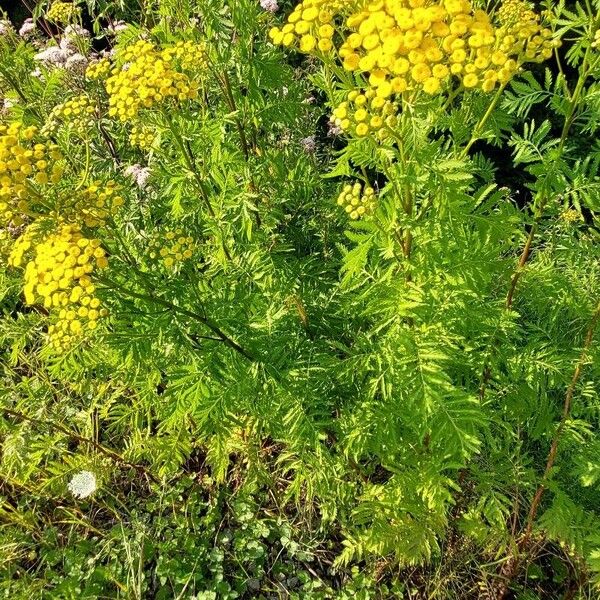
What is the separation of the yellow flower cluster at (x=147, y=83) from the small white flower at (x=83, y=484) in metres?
2.39

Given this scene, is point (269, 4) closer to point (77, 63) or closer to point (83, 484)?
point (77, 63)

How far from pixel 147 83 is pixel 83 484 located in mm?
2623

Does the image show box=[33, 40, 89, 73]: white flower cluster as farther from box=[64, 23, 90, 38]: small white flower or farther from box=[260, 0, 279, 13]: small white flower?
box=[260, 0, 279, 13]: small white flower

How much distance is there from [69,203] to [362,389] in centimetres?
176

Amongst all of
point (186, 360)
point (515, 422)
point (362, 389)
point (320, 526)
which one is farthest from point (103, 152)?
point (515, 422)

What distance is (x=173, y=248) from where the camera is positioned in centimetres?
250

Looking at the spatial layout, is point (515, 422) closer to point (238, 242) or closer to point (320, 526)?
point (320, 526)

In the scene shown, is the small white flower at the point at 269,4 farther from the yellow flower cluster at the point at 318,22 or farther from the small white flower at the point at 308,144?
the yellow flower cluster at the point at 318,22

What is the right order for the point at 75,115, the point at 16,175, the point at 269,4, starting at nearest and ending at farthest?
the point at 16,175 → the point at 75,115 → the point at 269,4

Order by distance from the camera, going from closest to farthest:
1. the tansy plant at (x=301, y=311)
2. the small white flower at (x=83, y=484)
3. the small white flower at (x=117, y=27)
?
the tansy plant at (x=301, y=311) < the small white flower at (x=83, y=484) < the small white flower at (x=117, y=27)

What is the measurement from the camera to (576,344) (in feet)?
10.7

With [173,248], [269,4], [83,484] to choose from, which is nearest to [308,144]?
[269,4]

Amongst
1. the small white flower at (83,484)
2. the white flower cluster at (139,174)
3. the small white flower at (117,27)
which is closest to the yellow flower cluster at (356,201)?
the white flower cluster at (139,174)

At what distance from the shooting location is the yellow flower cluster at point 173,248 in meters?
2.49
